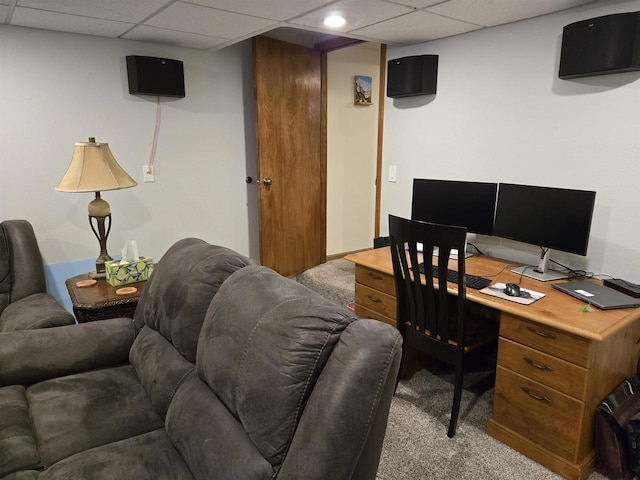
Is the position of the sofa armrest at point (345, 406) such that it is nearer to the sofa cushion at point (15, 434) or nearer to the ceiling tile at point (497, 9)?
the sofa cushion at point (15, 434)

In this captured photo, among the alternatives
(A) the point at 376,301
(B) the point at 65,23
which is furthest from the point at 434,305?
(B) the point at 65,23

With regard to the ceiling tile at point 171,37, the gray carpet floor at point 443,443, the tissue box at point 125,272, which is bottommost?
the gray carpet floor at point 443,443

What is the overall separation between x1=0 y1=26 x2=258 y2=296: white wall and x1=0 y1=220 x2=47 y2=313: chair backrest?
16.7 inches

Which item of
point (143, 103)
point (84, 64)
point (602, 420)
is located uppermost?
point (84, 64)

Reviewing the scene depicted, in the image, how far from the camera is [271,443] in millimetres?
1174

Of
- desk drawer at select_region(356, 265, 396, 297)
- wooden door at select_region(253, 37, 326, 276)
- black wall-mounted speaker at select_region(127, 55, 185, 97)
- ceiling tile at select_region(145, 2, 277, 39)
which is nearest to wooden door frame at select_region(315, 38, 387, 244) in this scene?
wooden door at select_region(253, 37, 326, 276)

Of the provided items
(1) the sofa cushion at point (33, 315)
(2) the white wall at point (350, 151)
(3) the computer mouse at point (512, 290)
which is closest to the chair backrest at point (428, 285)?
(3) the computer mouse at point (512, 290)

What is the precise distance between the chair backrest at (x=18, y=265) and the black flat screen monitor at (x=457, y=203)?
237 cm

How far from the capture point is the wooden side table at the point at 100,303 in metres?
2.26

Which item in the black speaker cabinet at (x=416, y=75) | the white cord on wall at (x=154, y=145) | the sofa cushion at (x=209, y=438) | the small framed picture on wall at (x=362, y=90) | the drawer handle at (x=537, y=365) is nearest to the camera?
the sofa cushion at (x=209, y=438)

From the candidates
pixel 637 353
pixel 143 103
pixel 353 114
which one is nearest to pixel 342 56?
pixel 353 114

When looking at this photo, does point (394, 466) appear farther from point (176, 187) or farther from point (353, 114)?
point (353, 114)

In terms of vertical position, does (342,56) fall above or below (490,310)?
above

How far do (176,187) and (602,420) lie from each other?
10.4 feet
